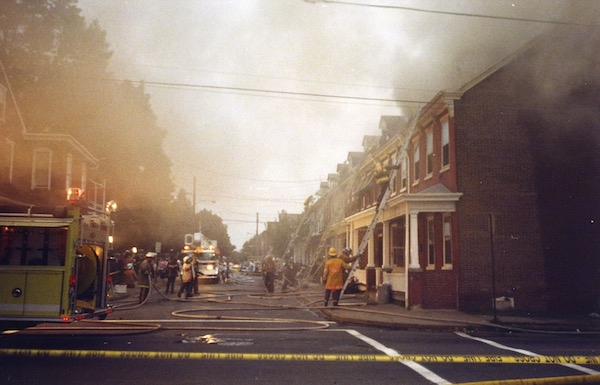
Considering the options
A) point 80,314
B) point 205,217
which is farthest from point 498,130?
point 205,217

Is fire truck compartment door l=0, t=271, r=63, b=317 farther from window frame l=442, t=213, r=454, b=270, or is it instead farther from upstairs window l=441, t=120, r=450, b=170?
upstairs window l=441, t=120, r=450, b=170

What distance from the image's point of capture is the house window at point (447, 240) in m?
16.5

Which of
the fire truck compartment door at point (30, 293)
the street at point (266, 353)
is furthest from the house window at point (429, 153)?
the fire truck compartment door at point (30, 293)

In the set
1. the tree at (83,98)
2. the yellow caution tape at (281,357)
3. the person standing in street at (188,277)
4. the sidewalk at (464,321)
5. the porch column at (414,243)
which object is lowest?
the sidewalk at (464,321)

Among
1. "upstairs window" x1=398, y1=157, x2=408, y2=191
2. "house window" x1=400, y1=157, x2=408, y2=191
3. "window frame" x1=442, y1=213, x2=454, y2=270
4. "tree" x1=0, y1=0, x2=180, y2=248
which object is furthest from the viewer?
"tree" x1=0, y1=0, x2=180, y2=248

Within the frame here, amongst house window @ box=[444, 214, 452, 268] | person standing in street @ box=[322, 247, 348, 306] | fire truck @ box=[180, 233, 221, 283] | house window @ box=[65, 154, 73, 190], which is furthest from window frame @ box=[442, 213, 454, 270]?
fire truck @ box=[180, 233, 221, 283]

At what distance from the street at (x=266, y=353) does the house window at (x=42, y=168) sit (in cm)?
1462

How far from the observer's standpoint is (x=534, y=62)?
1647 centimetres

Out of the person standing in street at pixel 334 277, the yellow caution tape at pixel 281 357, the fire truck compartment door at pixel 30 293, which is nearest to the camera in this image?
the yellow caution tape at pixel 281 357

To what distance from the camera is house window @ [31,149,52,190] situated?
979 inches

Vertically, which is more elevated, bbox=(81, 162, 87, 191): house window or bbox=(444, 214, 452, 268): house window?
bbox=(81, 162, 87, 191): house window

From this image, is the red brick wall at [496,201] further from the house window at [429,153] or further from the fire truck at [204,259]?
the fire truck at [204,259]

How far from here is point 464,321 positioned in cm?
1266

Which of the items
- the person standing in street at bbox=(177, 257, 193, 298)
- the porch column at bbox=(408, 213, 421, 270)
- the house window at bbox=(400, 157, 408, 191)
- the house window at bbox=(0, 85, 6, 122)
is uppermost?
the house window at bbox=(0, 85, 6, 122)
